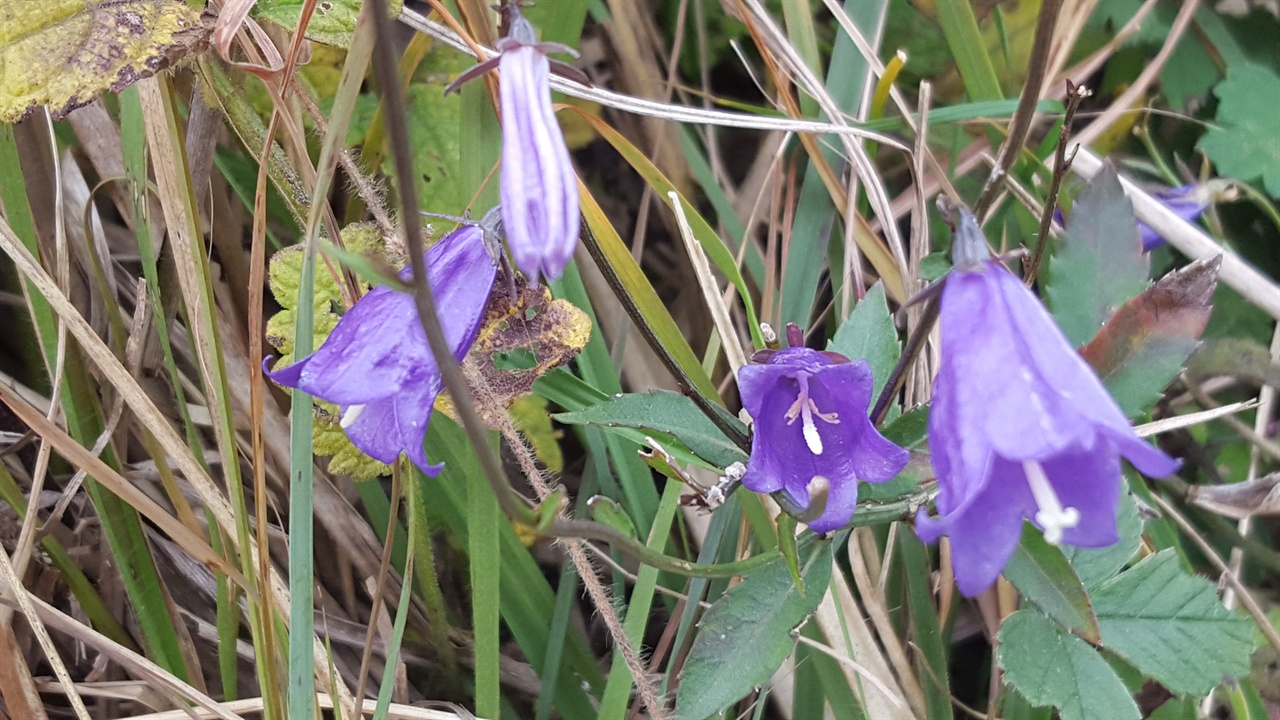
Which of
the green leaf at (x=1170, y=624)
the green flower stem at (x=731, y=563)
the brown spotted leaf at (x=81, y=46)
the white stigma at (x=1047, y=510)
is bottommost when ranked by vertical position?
the green leaf at (x=1170, y=624)

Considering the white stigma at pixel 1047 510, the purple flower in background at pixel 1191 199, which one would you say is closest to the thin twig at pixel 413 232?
the white stigma at pixel 1047 510

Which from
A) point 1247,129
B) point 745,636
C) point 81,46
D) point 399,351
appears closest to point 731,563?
point 745,636

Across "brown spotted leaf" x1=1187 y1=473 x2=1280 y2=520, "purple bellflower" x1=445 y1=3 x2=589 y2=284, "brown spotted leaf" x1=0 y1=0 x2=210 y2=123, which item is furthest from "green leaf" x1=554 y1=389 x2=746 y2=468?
"brown spotted leaf" x1=1187 y1=473 x2=1280 y2=520

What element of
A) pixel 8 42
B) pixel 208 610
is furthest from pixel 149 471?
pixel 8 42

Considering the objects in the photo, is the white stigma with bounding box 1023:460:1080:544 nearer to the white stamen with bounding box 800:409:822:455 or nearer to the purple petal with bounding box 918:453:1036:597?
the purple petal with bounding box 918:453:1036:597

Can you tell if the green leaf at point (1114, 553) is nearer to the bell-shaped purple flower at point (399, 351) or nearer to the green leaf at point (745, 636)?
the green leaf at point (745, 636)

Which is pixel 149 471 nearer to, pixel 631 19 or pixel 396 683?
pixel 396 683
